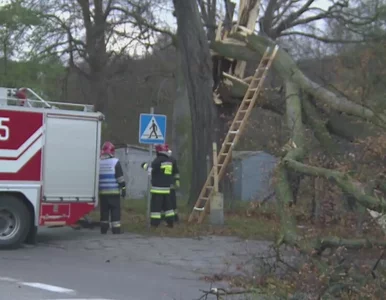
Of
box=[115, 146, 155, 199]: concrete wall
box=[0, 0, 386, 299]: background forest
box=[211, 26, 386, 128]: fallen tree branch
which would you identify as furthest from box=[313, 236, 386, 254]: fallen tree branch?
box=[115, 146, 155, 199]: concrete wall

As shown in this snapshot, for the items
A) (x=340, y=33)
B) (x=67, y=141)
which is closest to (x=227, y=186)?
(x=340, y=33)

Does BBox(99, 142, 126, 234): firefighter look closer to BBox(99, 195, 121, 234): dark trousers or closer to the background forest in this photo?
BBox(99, 195, 121, 234): dark trousers

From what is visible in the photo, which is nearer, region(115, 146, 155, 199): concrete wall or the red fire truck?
the red fire truck

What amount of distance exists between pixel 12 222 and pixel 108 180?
2.33 m

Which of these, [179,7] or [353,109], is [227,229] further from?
[179,7]

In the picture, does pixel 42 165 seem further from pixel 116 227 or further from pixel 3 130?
pixel 116 227

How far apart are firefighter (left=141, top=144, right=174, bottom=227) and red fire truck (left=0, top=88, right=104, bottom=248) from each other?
176 cm

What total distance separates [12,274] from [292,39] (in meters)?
19.3

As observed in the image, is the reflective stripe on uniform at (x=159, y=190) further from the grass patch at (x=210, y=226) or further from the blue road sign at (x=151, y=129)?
the blue road sign at (x=151, y=129)

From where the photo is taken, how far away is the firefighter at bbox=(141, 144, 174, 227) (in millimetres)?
15461

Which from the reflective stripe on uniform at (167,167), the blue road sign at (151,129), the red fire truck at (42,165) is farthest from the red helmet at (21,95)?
the reflective stripe on uniform at (167,167)

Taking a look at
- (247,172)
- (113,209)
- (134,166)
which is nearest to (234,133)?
(113,209)

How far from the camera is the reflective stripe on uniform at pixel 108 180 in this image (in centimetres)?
1466

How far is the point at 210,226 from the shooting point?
15859 millimetres
